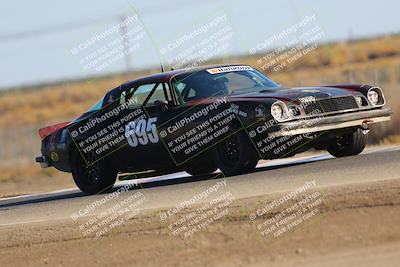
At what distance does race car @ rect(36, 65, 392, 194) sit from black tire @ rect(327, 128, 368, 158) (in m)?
0.01

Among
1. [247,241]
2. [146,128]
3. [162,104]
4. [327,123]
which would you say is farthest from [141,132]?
[247,241]

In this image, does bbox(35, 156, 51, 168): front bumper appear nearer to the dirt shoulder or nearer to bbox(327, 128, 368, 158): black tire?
the dirt shoulder

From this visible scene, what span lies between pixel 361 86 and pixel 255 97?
1.58 m

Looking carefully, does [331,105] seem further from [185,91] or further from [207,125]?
[185,91]

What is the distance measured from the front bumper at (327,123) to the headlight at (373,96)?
18 cm

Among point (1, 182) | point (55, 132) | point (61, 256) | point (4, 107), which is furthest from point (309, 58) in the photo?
point (61, 256)

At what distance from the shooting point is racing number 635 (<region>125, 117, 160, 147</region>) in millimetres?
11742

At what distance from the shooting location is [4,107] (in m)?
65.7

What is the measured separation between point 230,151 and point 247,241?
3.51m

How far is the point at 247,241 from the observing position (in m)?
7.63

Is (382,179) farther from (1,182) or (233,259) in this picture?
(1,182)

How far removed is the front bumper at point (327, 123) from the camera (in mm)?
10570

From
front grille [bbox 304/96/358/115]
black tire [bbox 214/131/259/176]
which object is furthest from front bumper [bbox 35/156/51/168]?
front grille [bbox 304/96/358/115]

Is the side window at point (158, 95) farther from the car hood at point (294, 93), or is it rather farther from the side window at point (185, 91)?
the car hood at point (294, 93)
